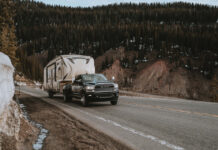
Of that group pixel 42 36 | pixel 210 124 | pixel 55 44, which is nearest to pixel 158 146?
pixel 210 124

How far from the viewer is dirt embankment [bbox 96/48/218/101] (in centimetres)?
5909

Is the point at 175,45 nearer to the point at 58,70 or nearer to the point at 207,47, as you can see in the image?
the point at 207,47

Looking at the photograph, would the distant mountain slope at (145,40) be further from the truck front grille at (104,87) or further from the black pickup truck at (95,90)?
the truck front grille at (104,87)

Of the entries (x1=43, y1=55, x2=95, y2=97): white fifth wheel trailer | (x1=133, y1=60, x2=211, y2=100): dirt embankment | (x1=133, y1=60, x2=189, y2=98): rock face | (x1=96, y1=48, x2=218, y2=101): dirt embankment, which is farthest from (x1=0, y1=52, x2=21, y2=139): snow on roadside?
(x1=133, y1=60, x2=189, y2=98): rock face

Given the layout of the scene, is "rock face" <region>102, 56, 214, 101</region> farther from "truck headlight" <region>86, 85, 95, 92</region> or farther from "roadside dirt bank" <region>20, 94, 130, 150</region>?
"roadside dirt bank" <region>20, 94, 130, 150</region>

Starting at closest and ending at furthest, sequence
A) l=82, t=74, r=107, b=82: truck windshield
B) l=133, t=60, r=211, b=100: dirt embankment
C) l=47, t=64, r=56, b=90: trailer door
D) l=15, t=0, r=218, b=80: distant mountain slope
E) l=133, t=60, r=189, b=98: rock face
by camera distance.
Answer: l=82, t=74, r=107, b=82: truck windshield, l=47, t=64, r=56, b=90: trailer door, l=133, t=60, r=211, b=100: dirt embankment, l=133, t=60, r=189, b=98: rock face, l=15, t=0, r=218, b=80: distant mountain slope

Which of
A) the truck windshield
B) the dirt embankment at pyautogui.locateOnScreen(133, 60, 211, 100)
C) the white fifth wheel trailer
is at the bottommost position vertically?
the dirt embankment at pyautogui.locateOnScreen(133, 60, 211, 100)

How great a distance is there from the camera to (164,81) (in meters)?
63.8

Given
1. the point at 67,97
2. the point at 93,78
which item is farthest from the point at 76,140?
the point at 67,97

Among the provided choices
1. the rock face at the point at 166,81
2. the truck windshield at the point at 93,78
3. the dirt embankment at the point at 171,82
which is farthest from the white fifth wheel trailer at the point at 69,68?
the dirt embankment at the point at 171,82

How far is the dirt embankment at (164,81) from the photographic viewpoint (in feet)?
194

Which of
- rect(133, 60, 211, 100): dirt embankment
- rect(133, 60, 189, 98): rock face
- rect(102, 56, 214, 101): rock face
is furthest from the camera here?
rect(133, 60, 189, 98): rock face

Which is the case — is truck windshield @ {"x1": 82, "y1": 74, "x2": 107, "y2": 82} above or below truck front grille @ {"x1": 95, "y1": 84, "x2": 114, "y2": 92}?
above

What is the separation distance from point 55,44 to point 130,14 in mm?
88248
